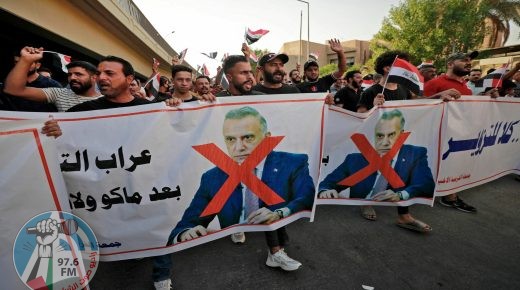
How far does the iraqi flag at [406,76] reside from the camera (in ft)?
9.91

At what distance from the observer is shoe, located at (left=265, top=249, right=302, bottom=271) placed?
2512 mm

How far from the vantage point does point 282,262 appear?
2543 millimetres

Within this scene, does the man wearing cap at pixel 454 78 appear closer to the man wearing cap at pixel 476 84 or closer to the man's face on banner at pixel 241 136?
the man wearing cap at pixel 476 84

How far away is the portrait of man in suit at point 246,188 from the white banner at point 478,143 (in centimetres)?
205

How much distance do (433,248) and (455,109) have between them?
1775 mm

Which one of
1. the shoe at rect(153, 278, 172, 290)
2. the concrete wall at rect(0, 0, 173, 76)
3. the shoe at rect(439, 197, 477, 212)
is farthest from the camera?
the concrete wall at rect(0, 0, 173, 76)

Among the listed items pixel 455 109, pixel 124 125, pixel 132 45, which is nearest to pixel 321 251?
pixel 124 125

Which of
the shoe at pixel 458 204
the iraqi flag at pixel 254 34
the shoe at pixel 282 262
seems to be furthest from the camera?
the iraqi flag at pixel 254 34

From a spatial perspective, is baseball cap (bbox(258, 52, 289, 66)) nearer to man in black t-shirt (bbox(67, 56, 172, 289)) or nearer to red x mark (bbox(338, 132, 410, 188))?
red x mark (bbox(338, 132, 410, 188))

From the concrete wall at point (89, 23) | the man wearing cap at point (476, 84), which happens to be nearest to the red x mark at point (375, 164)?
the man wearing cap at point (476, 84)

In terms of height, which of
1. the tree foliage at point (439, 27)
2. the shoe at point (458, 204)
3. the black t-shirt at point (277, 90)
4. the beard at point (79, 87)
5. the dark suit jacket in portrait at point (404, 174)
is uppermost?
the tree foliage at point (439, 27)

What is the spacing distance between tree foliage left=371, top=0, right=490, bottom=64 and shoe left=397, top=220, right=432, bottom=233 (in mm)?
21097

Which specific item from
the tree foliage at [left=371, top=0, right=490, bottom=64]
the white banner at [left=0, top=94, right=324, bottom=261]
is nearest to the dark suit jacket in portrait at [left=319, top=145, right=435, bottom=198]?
the white banner at [left=0, top=94, right=324, bottom=261]

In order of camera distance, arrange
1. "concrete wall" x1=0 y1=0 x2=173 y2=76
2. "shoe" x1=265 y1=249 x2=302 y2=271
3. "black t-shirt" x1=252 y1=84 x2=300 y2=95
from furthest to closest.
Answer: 1. "concrete wall" x1=0 y1=0 x2=173 y2=76
2. "black t-shirt" x1=252 y1=84 x2=300 y2=95
3. "shoe" x1=265 y1=249 x2=302 y2=271
